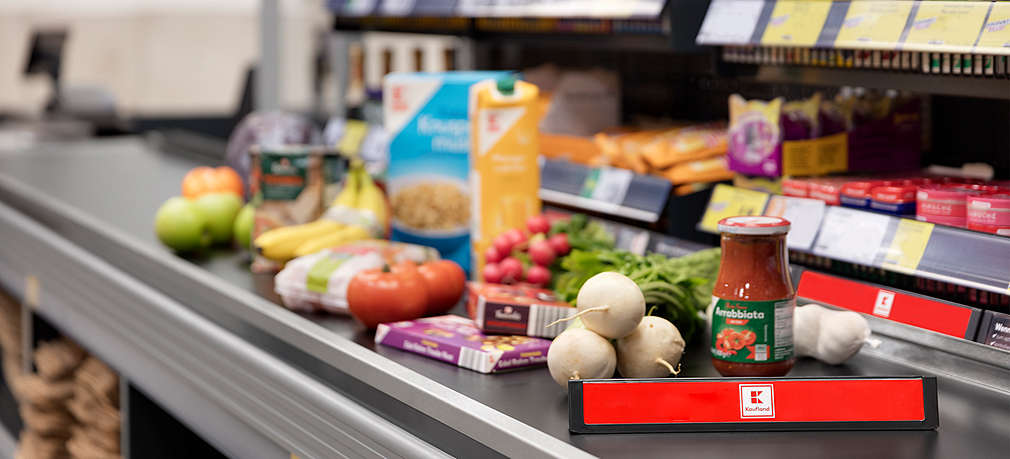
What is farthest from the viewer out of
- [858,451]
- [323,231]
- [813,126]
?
[323,231]

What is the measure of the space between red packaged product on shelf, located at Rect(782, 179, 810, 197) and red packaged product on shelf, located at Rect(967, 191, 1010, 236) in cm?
34

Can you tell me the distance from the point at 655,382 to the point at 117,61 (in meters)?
13.0

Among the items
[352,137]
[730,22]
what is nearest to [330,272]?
[730,22]

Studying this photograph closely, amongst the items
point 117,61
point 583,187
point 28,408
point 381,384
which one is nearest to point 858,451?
point 381,384

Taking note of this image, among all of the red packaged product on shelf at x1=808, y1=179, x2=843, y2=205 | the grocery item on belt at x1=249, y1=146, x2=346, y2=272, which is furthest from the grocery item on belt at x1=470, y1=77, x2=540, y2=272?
the red packaged product on shelf at x1=808, y1=179, x2=843, y2=205

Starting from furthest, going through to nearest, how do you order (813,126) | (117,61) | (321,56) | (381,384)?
(117,61) → (321,56) → (813,126) → (381,384)

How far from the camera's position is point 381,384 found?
59.5 inches

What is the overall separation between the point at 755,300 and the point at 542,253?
583mm

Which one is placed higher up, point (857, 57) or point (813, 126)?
point (857, 57)

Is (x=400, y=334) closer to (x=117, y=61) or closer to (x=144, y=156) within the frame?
(x=144, y=156)

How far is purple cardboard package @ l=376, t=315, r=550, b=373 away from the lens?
59.9 inches

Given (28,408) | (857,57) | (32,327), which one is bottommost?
(28,408)

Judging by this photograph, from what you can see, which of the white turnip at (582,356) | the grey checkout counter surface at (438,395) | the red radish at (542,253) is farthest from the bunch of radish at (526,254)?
the white turnip at (582,356)

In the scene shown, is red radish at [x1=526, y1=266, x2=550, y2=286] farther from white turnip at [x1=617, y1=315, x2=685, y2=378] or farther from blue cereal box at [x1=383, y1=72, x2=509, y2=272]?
white turnip at [x1=617, y1=315, x2=685, y2=378]
